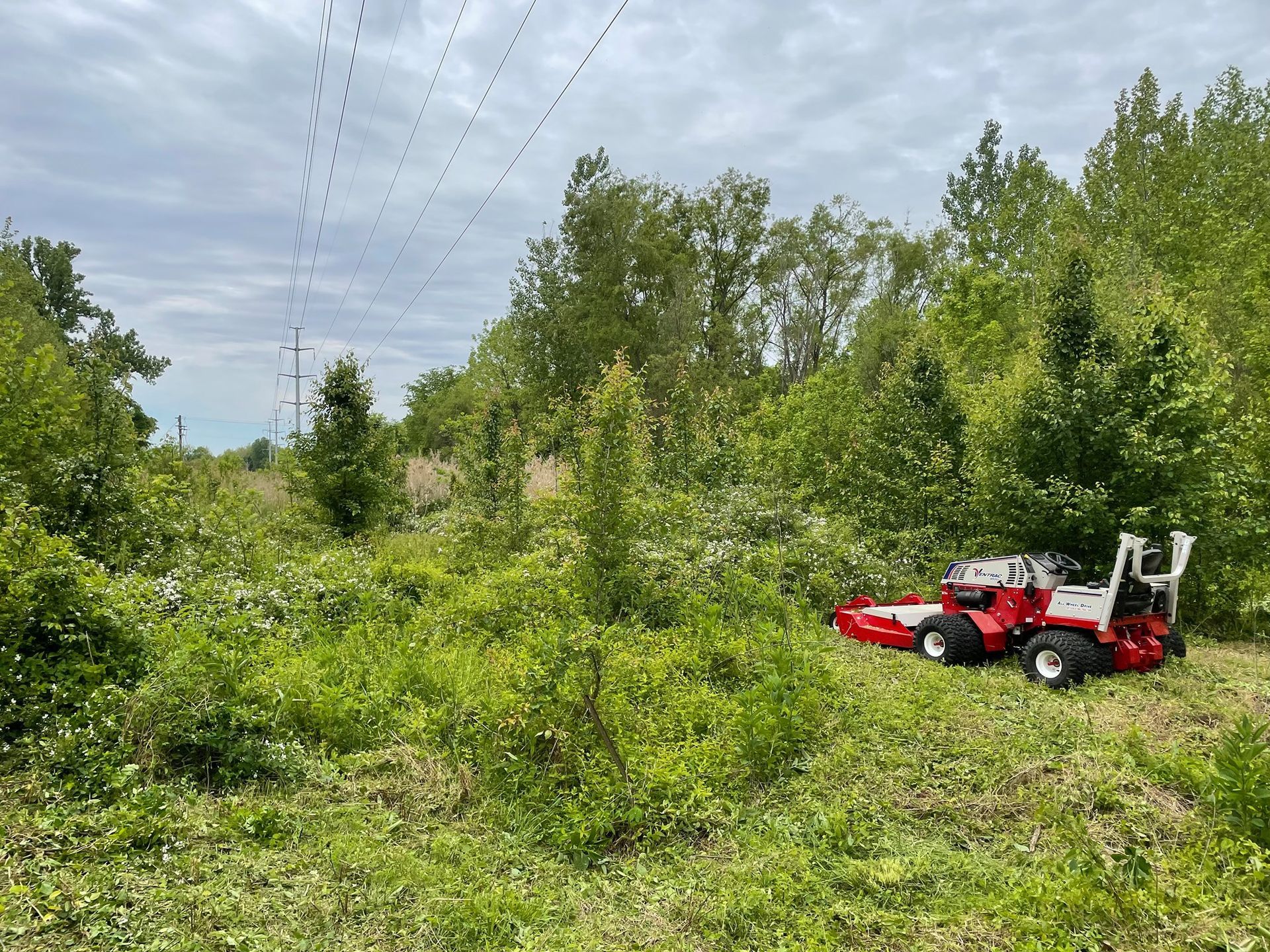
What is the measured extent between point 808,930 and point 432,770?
2.60 m

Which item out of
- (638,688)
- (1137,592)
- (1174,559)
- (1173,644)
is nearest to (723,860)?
(638,688)

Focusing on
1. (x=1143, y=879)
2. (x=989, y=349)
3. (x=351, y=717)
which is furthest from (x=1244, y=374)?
(x=351, y=717)

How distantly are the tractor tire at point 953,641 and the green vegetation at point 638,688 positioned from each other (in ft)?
0.78

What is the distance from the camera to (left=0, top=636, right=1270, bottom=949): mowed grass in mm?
2887

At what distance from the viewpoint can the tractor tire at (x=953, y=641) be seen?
21.2ft

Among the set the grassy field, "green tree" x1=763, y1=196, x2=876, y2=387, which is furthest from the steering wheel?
"green tree" x1=763, y1=196, x2=876, y2=387

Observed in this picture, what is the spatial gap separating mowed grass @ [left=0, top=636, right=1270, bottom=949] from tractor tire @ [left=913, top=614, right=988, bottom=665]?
166 centimetres

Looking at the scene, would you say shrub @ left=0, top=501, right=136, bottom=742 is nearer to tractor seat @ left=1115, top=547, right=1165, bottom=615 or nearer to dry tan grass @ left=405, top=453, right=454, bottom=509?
tractor seat @ left=1115, top=547, right=1165, bottom=615

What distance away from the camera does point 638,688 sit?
5.39 m

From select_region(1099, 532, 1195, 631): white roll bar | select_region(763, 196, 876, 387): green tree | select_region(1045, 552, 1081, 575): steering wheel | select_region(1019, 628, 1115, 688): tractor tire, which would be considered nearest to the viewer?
select_region(1099, 532, 1195, 631): white roll bar

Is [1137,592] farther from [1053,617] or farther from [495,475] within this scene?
[495,475]

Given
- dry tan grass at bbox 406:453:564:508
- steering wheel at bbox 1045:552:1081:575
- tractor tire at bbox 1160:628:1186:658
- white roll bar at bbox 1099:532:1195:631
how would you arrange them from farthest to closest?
dry tan grass at bbox 406:453:564:508 < steering wheel at bbox 1045:552:1081:575 < tractor tire at bbox 1160:628:1186:658 < white roll bar at bbox 1099:532:1195:631

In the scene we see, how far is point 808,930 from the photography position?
2961mm

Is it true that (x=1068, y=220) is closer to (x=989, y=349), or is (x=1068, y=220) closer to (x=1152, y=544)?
(x=989, y=349)
